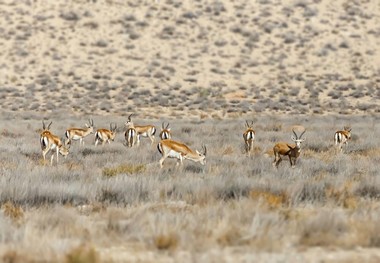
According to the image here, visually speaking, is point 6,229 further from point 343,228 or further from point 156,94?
point 156,94

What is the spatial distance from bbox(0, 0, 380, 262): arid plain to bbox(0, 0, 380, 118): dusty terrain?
179 millimetres

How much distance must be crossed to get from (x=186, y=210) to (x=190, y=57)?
43336 millimetres

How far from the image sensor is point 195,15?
2243 inches

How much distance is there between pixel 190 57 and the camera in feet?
171

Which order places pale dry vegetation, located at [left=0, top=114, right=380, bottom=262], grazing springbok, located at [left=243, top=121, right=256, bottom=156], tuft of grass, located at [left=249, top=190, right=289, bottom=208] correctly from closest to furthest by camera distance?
1. pale dry vegetation, located at [left=0, top=114, right=380, bottom=262]
2. tuft of grass, located at [left=249, top=190, right=289, bottom=208]
3. grazing springbok, located at [left=243, top=121, right=256, bottom=156]

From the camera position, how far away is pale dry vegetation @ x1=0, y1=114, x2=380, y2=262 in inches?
280

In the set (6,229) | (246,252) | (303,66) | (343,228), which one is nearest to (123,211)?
(6,229)

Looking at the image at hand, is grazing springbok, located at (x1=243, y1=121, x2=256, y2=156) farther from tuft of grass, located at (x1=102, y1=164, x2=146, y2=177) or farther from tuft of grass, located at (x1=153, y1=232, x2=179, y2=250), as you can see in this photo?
tuft of grass, located at (x1=153, y1=232, x2=179, y2=250)

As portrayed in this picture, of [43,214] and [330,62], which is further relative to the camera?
[330,62]

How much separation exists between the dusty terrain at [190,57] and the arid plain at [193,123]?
0.18 metres

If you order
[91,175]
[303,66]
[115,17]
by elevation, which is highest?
[115,17]

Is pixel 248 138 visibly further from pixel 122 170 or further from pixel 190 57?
pixel 190 57

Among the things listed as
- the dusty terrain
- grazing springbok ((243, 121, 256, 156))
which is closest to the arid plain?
the dusty terrain

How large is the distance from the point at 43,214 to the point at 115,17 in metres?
49.4
